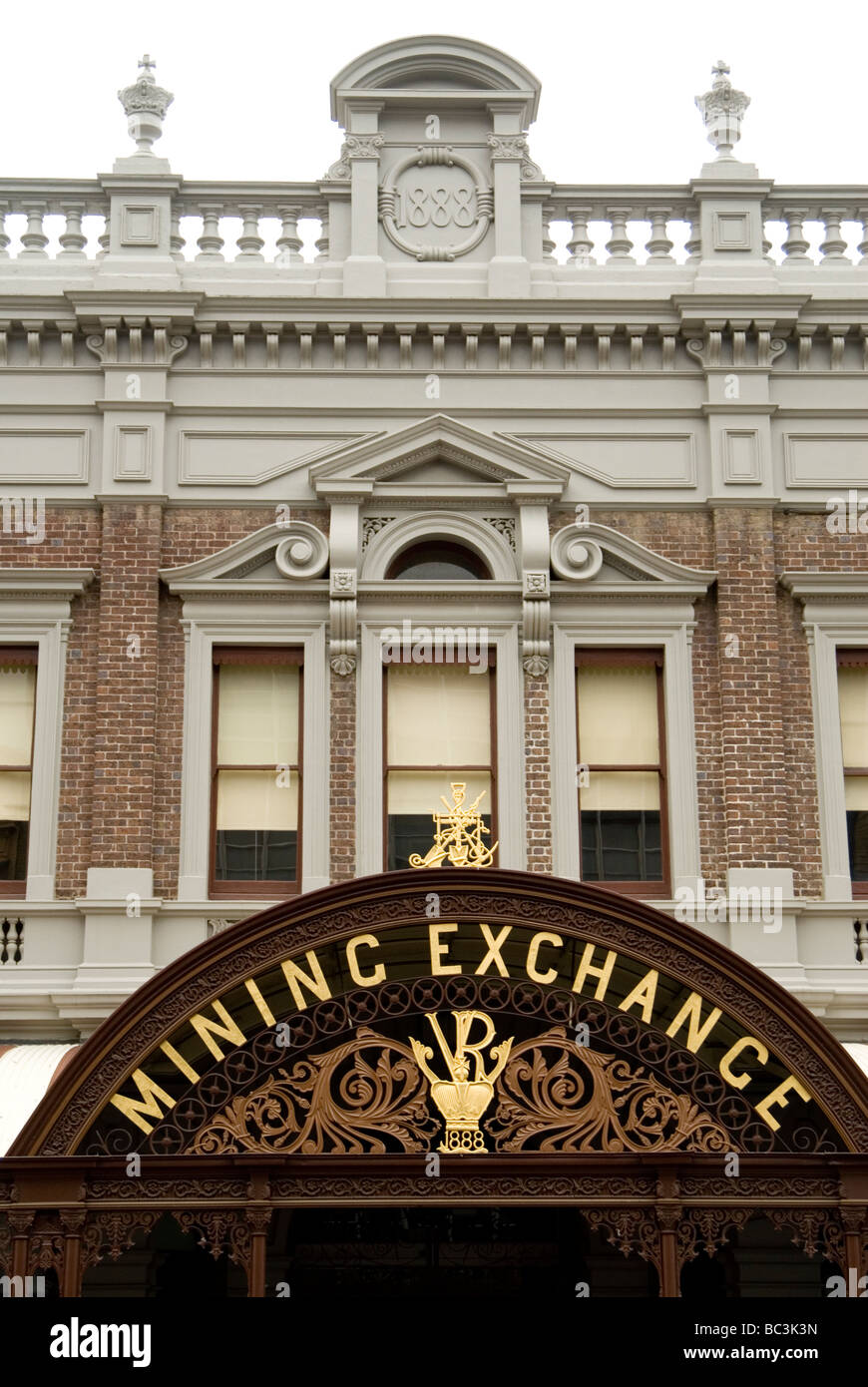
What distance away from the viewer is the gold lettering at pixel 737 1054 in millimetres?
12492

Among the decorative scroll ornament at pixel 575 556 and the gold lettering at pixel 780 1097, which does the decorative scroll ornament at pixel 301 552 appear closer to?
the decorative scroll ornament at pixel 575 556

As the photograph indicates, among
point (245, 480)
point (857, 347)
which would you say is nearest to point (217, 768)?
point (245, 480)

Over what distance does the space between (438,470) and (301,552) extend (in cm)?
→ 145

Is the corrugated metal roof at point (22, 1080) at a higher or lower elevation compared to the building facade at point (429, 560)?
lower

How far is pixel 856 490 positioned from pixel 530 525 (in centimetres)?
298

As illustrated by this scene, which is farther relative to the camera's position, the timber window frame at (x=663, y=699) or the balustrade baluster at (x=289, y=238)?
the balustrade baluster at (x=289, y=238)

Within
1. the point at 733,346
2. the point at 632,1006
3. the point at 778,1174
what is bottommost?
the point at 778,1174

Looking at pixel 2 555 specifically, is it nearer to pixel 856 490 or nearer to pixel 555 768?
pixel 555 768

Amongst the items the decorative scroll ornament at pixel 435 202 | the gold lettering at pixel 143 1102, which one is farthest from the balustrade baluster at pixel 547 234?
the gold lettering at pixel 143 1102

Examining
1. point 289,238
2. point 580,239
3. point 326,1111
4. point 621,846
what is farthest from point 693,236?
point 326,1111

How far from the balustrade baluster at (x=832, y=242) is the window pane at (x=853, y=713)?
393cm

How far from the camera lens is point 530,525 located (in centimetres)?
1617

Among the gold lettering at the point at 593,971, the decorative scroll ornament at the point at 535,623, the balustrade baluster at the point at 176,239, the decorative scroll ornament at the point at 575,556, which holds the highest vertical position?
the balustrade baluster at the point at 176,239

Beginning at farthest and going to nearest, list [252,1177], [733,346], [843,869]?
[733,346] → [843,869] → [252,1177]
